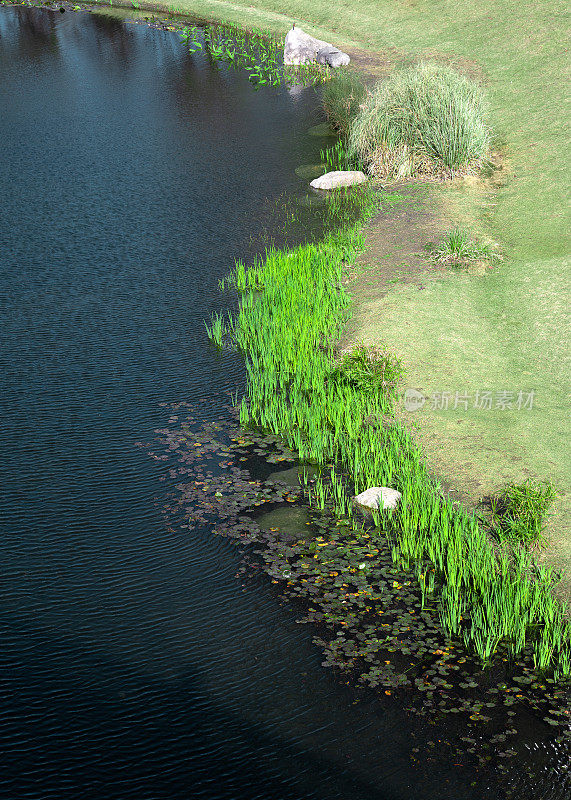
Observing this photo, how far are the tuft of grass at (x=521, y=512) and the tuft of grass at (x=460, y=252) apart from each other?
13.9 ft

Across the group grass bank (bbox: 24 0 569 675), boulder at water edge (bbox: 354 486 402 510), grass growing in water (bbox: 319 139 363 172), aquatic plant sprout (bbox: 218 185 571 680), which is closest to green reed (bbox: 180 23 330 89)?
grass growing in water (bbox: 319 139 363 172)

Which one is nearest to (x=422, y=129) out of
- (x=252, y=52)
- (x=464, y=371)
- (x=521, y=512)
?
(x=464, y=371)

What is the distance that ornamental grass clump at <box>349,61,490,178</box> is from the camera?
39.6 feet

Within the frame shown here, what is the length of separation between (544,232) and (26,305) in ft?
20.2

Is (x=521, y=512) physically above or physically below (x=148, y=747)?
above

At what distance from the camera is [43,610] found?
5336 millimetres

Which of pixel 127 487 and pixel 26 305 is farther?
pixel 26 305

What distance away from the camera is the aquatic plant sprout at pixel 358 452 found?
16.8 ft

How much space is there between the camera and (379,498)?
20.1 ft

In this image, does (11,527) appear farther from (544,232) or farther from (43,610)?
(544,232)

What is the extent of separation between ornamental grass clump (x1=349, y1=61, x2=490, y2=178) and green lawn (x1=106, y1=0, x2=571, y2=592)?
0.60 meters

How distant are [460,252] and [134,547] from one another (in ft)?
18.5

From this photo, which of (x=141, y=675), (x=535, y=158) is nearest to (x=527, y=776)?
(x=141, y=675)

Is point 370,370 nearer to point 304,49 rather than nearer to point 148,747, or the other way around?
point 148,747
